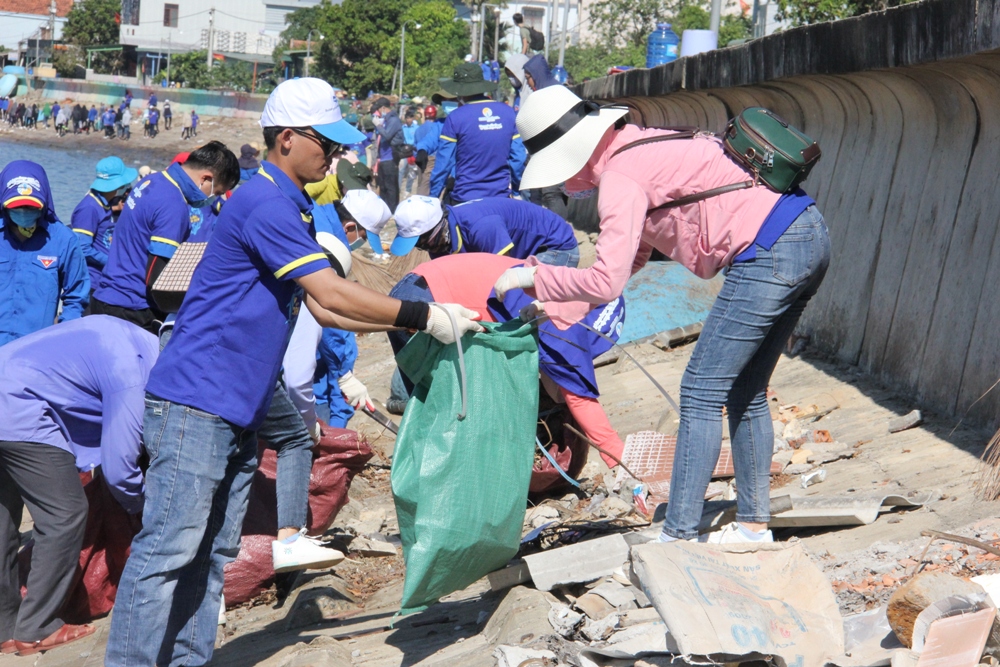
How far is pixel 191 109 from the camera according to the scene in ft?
193

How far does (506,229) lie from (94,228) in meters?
3.54

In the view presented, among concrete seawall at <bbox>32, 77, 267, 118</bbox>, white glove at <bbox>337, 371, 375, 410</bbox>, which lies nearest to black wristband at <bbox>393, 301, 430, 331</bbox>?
white glove at <bbox>337, 371, 375, 410</bbox>

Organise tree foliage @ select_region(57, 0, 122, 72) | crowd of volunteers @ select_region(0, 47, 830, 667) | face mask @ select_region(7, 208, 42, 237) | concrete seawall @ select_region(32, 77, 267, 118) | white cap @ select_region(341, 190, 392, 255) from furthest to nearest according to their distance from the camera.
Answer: tree foliage @ select_region(57, 0, 122, 72)
concrete seawall @ select_region(32, 77, 267, 118)
white cap @ select_region(341, 190, 392, 255)
face mask @ select_region(7, 208, 42, 237)
crowd of volunteers @ select_region(0, 47, 830, 667)

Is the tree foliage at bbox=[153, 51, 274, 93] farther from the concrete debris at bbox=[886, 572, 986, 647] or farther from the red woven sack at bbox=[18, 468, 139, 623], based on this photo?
the concrete debris at bbox=[886, 572, 986, 647]

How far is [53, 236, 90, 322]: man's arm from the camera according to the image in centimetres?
579

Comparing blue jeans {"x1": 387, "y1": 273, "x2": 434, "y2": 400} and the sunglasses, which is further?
blue jeans {"x1": 387, "y1": 273, "x2": 434, "y2": 400}

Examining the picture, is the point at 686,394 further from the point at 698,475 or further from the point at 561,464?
the point at 561,464

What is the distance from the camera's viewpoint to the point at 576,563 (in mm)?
3746

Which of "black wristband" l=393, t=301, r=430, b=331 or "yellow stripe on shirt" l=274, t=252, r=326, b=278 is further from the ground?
"yellow stripe on shirt" l=274, t=252, r=326, b=278

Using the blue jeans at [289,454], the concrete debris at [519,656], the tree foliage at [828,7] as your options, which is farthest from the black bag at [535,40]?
the concrete debris at [519,656]

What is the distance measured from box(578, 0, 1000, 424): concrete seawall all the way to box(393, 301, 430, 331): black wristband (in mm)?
2450

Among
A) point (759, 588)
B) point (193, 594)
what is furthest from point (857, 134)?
point (193, 594)

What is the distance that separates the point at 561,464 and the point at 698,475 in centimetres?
203

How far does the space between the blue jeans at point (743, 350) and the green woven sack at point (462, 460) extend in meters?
0.53
